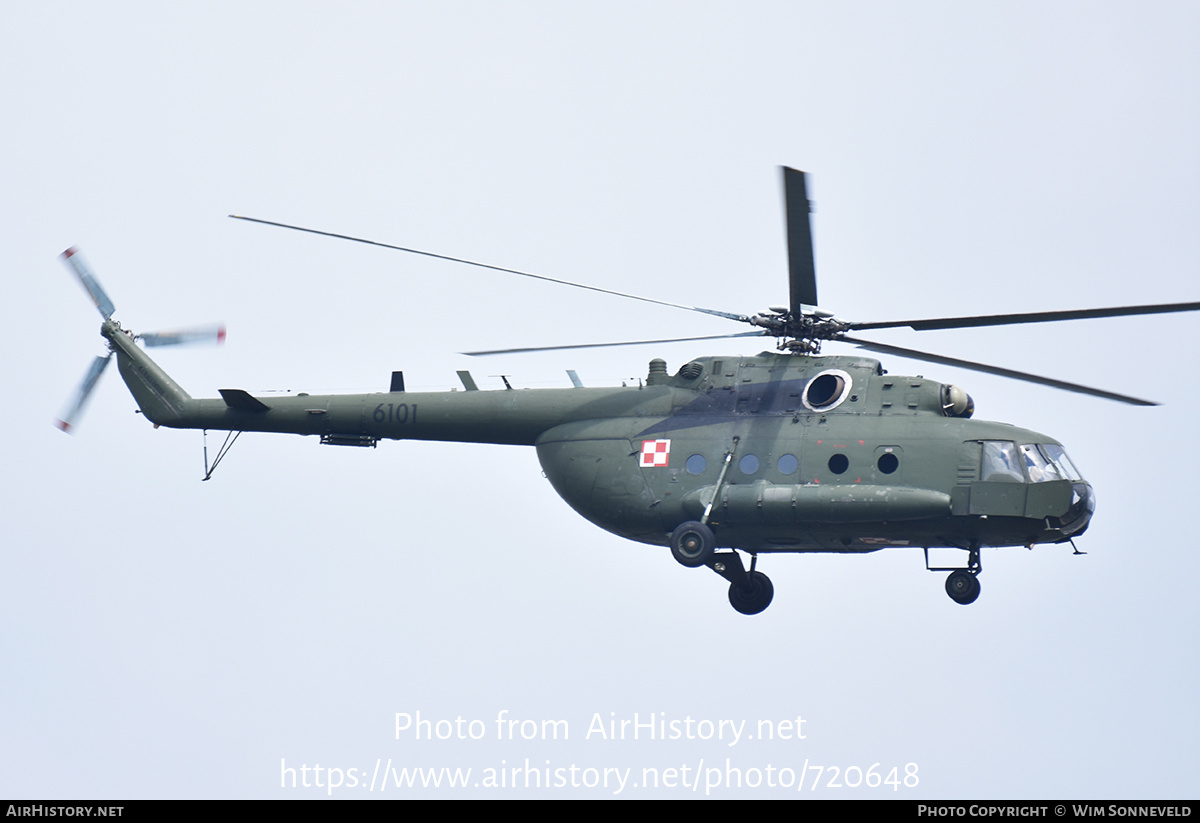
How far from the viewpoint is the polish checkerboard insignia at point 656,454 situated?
2731cm

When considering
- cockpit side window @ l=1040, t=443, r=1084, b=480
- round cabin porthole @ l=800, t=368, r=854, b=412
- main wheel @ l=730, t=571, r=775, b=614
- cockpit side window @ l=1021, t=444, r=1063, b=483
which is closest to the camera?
cockpit side window @ l=1021, t=444, r=1063, b=483

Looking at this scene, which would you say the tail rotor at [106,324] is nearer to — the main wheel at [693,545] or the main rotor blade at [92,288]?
the main rotor blade at [92,288]

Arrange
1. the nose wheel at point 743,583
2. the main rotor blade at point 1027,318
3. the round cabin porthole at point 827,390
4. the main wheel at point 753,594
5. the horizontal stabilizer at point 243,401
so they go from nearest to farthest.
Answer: the main rotor blade at point 1027,318 → the round cabin porthole at point 827,390 → the nose wheel at point 743,583 → the main wheel at point 753,594 → the horizontal stabilizer at point 243,401

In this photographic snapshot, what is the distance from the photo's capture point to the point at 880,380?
2659 centimetres

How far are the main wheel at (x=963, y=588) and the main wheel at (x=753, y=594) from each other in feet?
12.2

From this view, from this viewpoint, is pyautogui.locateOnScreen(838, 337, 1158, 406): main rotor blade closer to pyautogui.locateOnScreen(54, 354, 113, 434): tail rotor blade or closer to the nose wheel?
the nose wheel

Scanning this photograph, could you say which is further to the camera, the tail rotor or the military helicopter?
the tail rotor

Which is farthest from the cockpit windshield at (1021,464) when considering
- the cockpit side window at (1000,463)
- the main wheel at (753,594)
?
the main wheel at (753,594)

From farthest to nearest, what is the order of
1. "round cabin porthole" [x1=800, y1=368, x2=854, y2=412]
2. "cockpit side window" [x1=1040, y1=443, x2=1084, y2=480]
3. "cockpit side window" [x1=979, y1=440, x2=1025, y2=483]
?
→ "round cabin porthole" [x1=800, y1=368, x2=854, y2=412] → "cockpit side window" [x1=1040, y1=443, x2=1084, y2=480] → "cockpit side window" [x1=979, y1=440, x2=1025, y2=483]

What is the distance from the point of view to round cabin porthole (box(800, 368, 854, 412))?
26609 millimetres

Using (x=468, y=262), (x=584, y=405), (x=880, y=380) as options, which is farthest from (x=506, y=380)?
(x=880, y=380)

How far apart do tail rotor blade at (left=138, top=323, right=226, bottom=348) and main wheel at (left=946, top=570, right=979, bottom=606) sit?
14.3 metres

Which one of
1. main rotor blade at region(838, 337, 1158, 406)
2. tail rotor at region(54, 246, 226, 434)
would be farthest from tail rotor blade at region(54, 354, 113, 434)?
main rotor blade at region(838, 337, 1158, 406)
